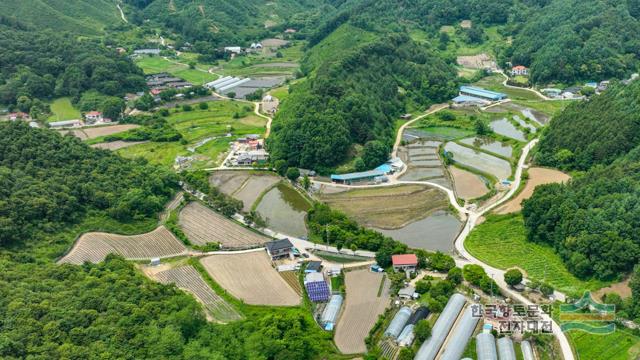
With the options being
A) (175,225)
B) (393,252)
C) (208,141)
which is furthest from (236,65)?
(393,252)

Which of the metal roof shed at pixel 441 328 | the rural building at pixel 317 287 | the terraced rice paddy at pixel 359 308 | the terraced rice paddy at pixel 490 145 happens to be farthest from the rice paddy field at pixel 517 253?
the terraced rice paddy at pixel 490 145

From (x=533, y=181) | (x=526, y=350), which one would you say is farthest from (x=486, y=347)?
(x=533, y=181)

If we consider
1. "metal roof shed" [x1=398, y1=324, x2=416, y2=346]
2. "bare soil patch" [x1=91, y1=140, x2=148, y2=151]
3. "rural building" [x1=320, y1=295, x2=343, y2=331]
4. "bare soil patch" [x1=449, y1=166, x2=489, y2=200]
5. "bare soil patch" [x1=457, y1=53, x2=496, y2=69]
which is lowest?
"bare soil patch" [x1=91, y1=140, x2=148, y2=151]

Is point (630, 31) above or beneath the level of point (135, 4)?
above

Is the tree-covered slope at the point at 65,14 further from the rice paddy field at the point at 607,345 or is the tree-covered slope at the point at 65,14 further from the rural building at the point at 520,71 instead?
the rice paddy field at the point at 607,345

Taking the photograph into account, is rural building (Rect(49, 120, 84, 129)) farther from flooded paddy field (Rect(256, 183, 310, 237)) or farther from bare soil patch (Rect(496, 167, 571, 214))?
bare soil patch (Rect(496, 167, 571, 214))

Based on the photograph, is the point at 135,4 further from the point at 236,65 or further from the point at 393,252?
the point at 393,252

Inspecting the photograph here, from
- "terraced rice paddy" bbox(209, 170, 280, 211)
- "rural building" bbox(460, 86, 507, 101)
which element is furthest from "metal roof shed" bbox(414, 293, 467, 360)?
"rural building" bbox(460, 86, 507, 101)
